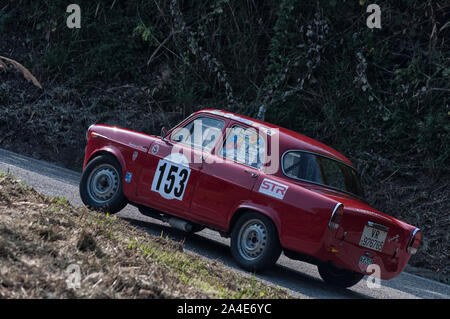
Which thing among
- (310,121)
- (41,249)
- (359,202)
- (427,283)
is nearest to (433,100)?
(310,121)

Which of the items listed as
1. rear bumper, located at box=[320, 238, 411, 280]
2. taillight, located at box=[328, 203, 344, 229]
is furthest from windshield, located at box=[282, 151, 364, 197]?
rear bumper, located at box=[320, 238, 411, 280]

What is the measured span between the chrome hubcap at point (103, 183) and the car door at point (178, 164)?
1.74ft

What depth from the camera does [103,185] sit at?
8672 mm

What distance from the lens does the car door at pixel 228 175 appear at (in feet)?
24.1

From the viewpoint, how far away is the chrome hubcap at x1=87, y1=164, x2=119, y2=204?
8570mm

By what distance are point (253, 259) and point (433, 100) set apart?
24.8 feet

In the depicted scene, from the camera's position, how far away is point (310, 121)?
1436 cm

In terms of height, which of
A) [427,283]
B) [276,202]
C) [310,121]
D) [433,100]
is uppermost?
[433,100]

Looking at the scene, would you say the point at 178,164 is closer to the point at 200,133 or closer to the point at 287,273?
the point at 200,133

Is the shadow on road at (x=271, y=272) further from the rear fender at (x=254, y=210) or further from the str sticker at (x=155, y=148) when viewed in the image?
the str sticker at (x=155, y=148)

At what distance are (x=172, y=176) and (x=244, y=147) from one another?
93cm

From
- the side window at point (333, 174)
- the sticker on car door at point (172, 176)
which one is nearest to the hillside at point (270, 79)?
the side window at point (333, 174)

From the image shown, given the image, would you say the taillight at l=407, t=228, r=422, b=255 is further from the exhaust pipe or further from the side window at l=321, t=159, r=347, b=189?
the exhaust pipe
